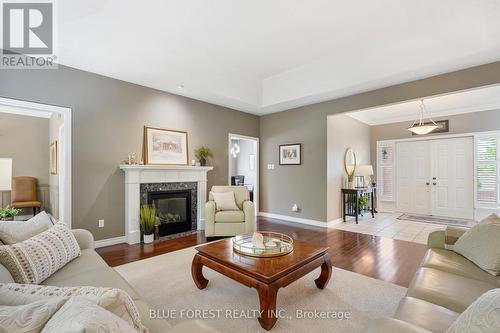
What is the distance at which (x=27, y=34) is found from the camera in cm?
292

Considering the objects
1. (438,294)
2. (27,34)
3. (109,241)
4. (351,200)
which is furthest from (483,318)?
(351,200)

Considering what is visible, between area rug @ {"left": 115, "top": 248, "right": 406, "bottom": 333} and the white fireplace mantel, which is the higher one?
the white fireplace mantel

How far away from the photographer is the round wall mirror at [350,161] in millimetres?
5827

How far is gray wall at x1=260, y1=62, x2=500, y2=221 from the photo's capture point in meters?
3.58

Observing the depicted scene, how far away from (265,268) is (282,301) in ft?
1.70

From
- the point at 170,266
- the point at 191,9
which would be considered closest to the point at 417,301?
the point at 170,266

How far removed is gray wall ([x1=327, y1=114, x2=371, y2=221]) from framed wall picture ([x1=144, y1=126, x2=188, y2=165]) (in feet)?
10.2

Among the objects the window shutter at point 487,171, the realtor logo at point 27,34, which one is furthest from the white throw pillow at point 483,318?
the window shutter at point 487,171

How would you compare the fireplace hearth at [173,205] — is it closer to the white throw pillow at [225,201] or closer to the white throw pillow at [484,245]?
the white throw pillow at [225,201]

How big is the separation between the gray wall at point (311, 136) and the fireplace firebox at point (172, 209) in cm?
229

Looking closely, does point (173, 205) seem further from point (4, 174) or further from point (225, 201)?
point (4, 174)

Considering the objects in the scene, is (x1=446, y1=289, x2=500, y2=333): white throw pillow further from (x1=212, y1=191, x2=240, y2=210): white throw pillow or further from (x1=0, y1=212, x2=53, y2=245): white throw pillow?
(x1=212, y1=191, x2=240, y2=210): white throw pillow

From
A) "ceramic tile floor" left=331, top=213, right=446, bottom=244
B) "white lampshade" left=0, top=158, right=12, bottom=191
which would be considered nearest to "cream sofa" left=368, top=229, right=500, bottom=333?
"ceramic tile floor" left=331, top=213, right=446, bottom=244

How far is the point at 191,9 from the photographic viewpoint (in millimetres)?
2773
